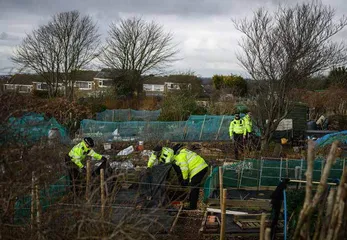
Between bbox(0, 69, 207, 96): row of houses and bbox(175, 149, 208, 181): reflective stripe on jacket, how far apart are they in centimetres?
348

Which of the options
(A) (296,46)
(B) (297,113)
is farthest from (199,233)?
(B) (297,113)

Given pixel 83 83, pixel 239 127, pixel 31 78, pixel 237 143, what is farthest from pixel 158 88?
pixel 237 143

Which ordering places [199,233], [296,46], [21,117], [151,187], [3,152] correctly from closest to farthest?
[3,152], [21,117], [199,233], [151,187], [296,46]

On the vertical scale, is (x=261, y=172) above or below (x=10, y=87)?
below

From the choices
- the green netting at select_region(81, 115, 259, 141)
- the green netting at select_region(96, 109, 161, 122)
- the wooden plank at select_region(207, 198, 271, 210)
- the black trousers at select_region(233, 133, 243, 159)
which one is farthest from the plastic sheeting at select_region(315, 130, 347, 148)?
the green netting at select_region(96, 109, 161, 122)

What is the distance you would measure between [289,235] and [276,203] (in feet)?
2.37

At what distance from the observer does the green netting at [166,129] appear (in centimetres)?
1894

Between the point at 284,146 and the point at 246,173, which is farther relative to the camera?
the point at 284,146

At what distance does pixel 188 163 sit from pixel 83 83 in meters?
53.7

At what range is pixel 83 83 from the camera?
61.6m

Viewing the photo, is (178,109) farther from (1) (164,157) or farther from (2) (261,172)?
(1) (164,157)

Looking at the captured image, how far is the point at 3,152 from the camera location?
541 centimetres

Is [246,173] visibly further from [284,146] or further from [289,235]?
[284,146]

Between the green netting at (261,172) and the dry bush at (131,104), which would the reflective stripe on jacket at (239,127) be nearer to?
the green netting at (261,172)
